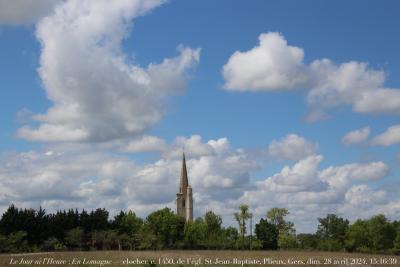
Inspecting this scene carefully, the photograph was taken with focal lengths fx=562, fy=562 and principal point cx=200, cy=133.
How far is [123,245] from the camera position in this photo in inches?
4099

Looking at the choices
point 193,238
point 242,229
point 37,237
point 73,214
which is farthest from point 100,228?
point 242,229

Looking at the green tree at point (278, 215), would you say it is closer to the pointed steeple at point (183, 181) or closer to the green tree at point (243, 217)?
the green tree at point (243, 217)

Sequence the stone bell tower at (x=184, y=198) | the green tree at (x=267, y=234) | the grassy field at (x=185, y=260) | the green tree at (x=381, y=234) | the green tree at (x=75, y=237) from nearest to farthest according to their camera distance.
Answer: the grassy field at (x=185, y=260)
the green tree at (x=75, y=237)
the green tree at (x=381, y=234)
the green tree at (x=267, y=234)
the stone bell tower at (x=184, y=198)

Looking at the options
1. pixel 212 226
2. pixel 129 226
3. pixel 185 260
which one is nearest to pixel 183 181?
pixel 212 226

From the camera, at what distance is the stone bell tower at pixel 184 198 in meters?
171

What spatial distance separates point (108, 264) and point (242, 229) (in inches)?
2708

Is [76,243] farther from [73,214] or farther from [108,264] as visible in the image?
[108,264]

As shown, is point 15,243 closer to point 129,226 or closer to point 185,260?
point 129,226

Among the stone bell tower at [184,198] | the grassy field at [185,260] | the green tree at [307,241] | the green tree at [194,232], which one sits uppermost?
the stone bell tower at [184,198]

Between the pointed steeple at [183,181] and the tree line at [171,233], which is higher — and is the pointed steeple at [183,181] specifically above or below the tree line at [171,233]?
above

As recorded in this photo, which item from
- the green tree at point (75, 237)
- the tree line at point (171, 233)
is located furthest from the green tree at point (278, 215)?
the green tree at point (75, 237)

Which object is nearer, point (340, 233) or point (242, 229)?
point (242, 229)

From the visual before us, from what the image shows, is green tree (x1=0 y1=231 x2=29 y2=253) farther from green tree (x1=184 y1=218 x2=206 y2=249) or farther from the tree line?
green tree (x1=184 y1=218 x2=206 y2=249)

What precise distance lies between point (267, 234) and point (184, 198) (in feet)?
197
